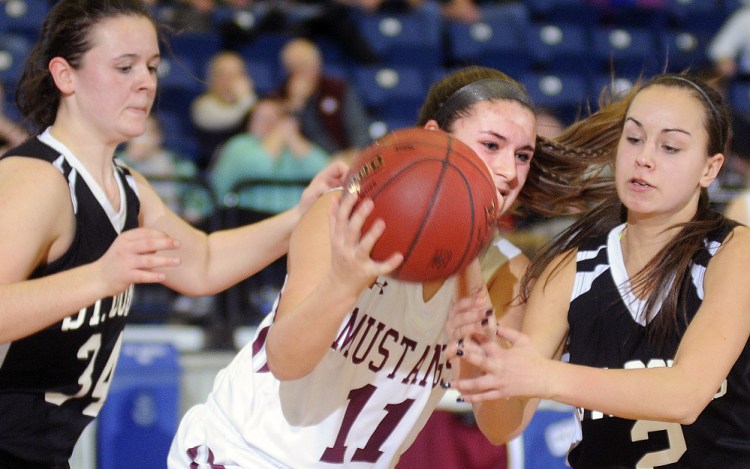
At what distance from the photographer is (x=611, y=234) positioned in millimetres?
3199

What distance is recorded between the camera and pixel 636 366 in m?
2.91

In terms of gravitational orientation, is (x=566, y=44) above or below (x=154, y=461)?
above

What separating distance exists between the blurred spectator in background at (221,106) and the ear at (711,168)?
4797mm

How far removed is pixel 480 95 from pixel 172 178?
3.24 metres

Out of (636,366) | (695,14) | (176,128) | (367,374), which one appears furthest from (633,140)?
(695,14)

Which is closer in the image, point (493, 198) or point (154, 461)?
point (493, 198)

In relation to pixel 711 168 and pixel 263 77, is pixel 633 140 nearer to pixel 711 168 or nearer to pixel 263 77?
pixel 711 168

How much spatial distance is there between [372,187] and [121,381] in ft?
9.62

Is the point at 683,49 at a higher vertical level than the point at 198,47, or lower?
higher

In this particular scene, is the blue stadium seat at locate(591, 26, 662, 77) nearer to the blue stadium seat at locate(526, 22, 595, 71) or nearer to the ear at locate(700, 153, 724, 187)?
the blue stadium seat at locate(526, 22, 595, 71)

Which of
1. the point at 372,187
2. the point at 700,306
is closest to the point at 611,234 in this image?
the point at 700,306

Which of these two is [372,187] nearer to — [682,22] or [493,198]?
[493,198]

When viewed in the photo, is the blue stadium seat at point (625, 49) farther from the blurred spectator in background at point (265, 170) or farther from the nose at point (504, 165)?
the nose at point (504, 165)

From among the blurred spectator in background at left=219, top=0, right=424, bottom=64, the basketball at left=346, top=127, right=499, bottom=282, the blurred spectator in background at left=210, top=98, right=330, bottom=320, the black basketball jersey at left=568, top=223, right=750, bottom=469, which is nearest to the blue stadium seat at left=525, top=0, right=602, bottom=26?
the blurred spectator in background at left=219, top=0, right=424, bottom=64
